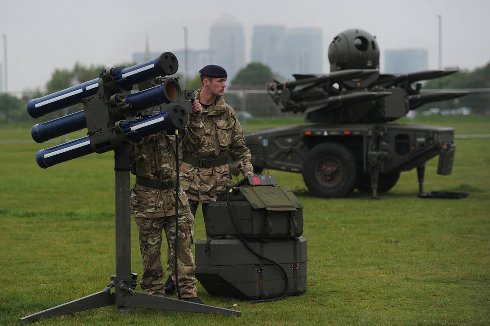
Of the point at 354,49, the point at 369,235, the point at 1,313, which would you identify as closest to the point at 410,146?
the point at 354,49

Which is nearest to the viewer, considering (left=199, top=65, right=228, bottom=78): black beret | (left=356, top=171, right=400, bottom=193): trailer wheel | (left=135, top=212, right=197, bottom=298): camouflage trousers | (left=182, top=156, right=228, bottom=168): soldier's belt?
(left=135, top=212, right=197, bottom=298): camouflage trousers

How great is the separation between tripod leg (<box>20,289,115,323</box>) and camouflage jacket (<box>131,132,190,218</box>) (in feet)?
2.45

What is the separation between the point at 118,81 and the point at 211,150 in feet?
6.31

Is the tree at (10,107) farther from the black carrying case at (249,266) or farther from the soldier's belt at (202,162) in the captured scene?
the black carrying case at (249,266)

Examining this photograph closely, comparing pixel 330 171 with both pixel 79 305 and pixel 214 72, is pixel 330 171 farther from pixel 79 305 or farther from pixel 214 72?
pixel 79 305

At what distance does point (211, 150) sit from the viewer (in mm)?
10328

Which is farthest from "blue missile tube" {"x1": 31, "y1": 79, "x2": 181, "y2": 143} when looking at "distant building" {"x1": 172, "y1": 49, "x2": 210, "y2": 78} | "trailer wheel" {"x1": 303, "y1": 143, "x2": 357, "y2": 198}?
"distant building" {"x1": 172, "y1": 49, "x2": 210, "y2": 78}

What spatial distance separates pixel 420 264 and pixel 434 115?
33.1 metres

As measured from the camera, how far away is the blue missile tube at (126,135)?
8297mm

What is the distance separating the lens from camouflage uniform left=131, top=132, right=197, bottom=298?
934cm

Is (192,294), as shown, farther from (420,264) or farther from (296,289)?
(420,264)

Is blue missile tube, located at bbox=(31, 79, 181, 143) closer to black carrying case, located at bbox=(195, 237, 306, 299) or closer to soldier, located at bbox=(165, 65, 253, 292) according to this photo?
soldier, located at bbox=(165, 65, 253, 292)

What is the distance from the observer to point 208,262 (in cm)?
983

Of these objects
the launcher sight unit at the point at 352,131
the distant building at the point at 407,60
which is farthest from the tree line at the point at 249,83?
the distant building at the point at 407,60
